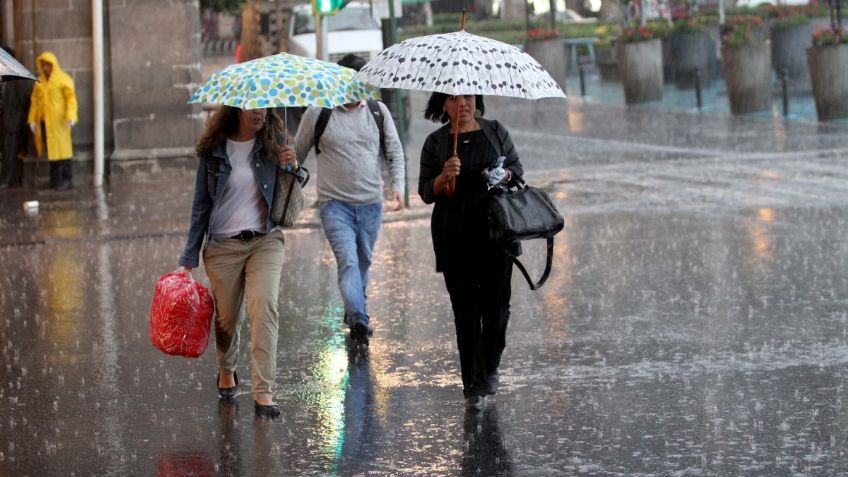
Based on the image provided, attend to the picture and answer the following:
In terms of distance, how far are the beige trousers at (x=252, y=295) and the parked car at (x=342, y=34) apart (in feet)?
72.2

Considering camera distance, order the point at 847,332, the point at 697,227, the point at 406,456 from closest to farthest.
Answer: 1. the point at 406,456
2. the point at 847,332
3. the point at 697,227

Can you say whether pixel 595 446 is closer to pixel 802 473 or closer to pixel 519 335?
pixel 802 473

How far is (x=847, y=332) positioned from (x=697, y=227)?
191 inches

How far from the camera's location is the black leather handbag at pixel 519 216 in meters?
7.08

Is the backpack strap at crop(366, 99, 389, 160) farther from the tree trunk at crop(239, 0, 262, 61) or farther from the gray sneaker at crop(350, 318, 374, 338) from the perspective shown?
the tree trunk at crop(239, 0, 262, 61)

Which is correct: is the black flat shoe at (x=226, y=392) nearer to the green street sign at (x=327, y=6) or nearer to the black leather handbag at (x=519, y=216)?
the black leather handbag at (x=519, y=216)

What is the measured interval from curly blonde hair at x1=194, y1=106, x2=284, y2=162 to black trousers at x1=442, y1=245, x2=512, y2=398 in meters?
1.08

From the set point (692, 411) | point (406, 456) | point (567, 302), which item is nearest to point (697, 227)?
point (567, 302)

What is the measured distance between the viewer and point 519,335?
9414 mm

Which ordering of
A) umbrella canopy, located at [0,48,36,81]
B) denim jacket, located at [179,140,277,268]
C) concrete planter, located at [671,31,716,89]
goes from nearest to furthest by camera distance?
umbrella canopy, located at [0,48,36,81], denim jacket, located at [179,140,277,268], concrete planter, located at [671,31,716,89]

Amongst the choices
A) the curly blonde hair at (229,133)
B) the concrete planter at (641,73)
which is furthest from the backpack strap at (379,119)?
the concrete planter at (641,73)

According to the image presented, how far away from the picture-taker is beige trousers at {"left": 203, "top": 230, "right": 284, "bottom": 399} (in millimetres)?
7441

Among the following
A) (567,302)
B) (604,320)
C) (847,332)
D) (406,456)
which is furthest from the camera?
(567,302)

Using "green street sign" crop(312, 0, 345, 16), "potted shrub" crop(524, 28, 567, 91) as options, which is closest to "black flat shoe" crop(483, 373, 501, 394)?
"green street sign" crop(312, 0, 345, 16)
